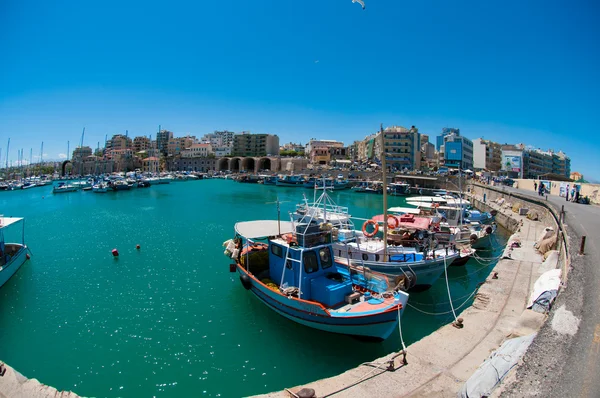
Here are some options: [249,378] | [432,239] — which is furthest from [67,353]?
[432,239]

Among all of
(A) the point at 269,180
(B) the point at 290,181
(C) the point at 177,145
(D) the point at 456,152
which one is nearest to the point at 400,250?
(B) the point at 290,181

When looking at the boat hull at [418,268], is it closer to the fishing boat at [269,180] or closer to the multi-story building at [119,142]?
the fishing boat at [269,180]

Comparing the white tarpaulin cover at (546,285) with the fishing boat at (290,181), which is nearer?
the white tarpaulin cover at (546,285)

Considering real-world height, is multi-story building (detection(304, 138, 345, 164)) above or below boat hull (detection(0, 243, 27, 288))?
above

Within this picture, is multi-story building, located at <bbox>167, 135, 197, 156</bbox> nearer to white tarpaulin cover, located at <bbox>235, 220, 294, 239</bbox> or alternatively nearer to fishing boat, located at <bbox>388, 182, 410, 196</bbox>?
fishing boat, located at <bbox>388, 182, 410, 196</bbox>

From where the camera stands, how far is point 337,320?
10.6 metres

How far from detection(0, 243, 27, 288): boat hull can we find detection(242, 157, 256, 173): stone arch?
114 metres

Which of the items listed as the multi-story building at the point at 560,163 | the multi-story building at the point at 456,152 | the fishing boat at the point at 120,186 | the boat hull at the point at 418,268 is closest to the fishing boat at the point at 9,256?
the boat hull at the point at 418,268

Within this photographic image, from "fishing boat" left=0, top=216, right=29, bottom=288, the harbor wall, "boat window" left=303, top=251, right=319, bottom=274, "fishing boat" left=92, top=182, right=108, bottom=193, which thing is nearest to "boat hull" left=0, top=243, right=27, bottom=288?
"fishing boat" left=0, top=216, right=29, bottom=288

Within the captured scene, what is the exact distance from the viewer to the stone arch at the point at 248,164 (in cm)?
13425

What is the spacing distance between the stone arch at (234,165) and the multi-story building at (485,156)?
85.3 metres

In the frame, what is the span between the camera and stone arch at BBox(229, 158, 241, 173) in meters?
137

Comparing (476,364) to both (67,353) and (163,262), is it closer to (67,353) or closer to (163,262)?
(67,353)

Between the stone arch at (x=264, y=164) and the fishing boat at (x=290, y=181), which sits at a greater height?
the stone arch at (x=264, y=164)
